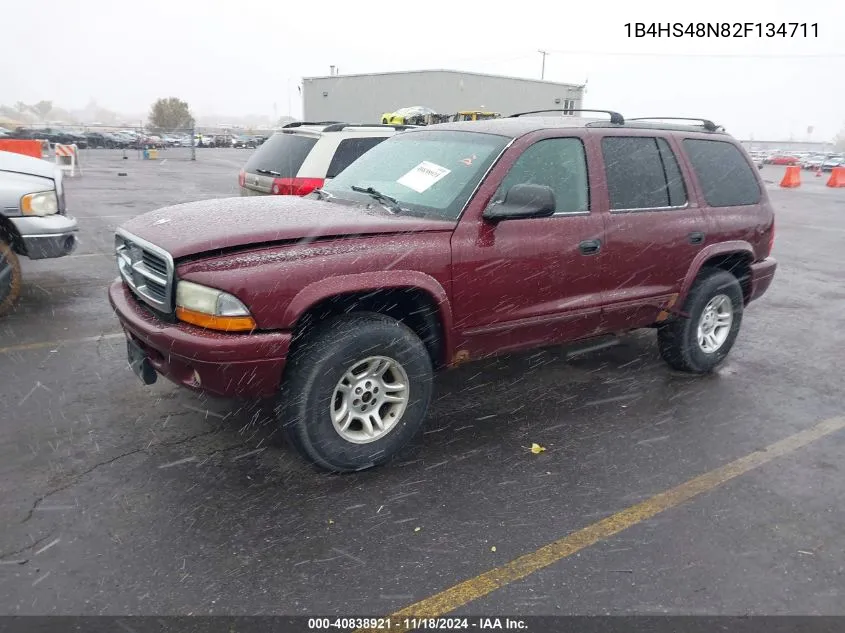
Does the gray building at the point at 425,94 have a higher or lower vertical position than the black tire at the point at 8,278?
higher

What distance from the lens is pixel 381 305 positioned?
3.60m

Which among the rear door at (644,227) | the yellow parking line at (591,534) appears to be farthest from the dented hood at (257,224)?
the yellow parking line at (591,534)

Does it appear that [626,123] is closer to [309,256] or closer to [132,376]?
[309,256]

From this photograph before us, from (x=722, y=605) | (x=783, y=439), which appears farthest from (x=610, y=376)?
(x=722, y=605)

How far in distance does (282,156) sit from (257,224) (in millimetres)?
5055

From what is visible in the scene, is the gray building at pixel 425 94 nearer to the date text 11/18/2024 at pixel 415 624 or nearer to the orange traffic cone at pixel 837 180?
the orange traffic cone at pixel 837 180

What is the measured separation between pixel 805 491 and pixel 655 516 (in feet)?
3.04

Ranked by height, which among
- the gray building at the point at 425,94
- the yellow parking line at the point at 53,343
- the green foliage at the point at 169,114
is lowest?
the yellow parking line at the point at 53,343

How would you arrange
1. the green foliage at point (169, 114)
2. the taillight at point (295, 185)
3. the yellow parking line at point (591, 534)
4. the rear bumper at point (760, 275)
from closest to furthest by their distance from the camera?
the yellow parking line at point (591, 534), the rear bumper at point (760, 275), the taillight at point (295, 185), the green foliage at point (169, 114)

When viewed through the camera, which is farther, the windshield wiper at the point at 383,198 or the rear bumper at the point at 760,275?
the rear bumper at the point at 760,275

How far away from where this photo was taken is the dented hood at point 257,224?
318 cm

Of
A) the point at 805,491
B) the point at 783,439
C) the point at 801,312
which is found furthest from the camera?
the point at 801,312

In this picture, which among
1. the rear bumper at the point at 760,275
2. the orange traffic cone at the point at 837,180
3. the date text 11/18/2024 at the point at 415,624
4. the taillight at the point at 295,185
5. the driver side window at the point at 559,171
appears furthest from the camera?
the orange traffic cone at the point at 837,180

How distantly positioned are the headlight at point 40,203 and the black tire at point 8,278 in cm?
36
